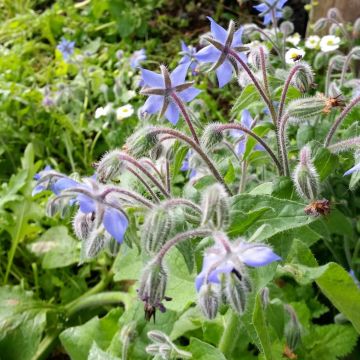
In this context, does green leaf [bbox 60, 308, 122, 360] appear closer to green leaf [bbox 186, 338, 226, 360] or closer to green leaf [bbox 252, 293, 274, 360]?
green leaf [bbox 186, 338, 226, 360]

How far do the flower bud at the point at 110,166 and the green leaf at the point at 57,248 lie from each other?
3.39ft

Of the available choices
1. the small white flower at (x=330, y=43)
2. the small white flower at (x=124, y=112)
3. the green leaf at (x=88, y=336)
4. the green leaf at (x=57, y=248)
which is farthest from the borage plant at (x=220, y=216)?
the small white flower at (x=124, y=112)

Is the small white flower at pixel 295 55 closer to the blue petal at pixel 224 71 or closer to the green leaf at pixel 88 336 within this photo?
the blue petal at pixel 224 71

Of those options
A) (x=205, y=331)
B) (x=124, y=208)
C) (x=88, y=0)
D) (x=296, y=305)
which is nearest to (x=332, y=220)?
(x=296, y=305)

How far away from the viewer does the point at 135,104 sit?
266 cm

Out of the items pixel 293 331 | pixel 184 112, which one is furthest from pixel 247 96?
pixel 293 331

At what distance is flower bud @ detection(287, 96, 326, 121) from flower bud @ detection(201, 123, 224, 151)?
5.4 inches

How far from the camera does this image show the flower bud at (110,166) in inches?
38.7

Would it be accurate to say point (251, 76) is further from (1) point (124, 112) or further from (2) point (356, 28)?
(1) point (124, 112)

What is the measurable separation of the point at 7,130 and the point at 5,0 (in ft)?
5.80

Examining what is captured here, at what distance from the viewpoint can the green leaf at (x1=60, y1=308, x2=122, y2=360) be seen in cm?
158

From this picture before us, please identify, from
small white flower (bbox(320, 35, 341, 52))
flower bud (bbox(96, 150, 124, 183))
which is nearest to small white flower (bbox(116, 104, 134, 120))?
small white flower (bbox(320, 35, 341, 52))

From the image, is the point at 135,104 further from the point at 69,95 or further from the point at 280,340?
the point at 280,340

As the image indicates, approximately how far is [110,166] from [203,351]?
46cm
